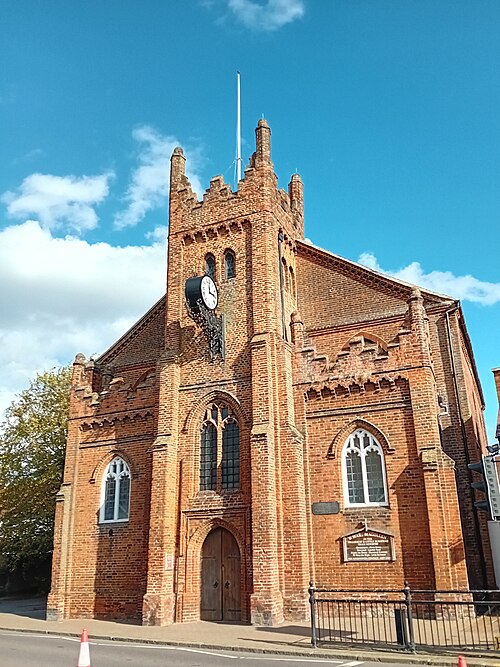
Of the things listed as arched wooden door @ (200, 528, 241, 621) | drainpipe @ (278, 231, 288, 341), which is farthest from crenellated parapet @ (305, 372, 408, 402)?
arched wooden door @ (200, 528, 241, 621)

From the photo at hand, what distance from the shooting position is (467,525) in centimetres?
2019

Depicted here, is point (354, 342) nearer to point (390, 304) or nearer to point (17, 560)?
point (390, 304)

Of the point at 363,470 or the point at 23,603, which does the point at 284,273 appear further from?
the point at 23,603

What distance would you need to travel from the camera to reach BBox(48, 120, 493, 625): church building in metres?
18.7

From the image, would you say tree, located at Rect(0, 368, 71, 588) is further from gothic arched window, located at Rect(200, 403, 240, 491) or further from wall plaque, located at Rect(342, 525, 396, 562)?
wall plaque, located at Rect(342, 525, 396, 562)

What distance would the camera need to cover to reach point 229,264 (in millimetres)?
A: 23703

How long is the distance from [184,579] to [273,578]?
3.36m

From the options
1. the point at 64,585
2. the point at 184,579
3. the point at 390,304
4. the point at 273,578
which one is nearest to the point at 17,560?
the point at 64,585

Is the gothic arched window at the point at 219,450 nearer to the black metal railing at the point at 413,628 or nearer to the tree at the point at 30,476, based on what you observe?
the black metal railing at the point at 413,628

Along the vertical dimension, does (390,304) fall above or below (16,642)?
above

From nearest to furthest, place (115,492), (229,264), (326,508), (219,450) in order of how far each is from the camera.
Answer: (326,508), (219,450), (115,492), (229,264)

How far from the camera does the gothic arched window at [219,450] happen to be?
809 inches

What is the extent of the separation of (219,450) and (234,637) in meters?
6.60

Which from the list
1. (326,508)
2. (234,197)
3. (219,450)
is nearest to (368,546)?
(326,508)
